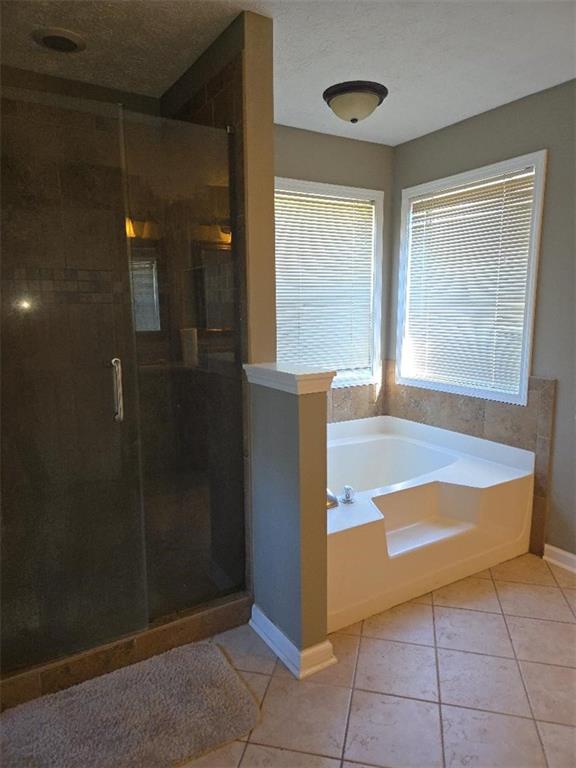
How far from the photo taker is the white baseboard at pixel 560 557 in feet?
8.13

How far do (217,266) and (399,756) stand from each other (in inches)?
72.2

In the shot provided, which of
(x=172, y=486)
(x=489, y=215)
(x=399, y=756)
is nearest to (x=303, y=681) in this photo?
(x=399, y=756)

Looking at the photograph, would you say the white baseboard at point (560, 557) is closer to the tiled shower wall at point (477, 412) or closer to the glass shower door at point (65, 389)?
Result: the tiled shower wall at point (477, 412)

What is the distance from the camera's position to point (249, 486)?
6.69 feet

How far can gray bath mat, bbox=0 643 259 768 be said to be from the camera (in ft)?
4.75

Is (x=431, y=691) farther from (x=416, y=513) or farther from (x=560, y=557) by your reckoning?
(x=560, y=557)

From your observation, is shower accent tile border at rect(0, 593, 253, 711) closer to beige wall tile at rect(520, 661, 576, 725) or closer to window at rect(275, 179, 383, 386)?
beige wall tile at rect(520, 661, 576, 725)

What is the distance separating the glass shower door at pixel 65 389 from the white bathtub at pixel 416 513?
90 centimetres

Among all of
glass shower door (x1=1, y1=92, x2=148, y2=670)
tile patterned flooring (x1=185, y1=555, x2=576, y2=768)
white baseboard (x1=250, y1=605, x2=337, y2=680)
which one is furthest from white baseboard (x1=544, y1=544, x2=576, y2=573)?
glass shower door (x1=1, y1=92, x2=148, y2=670)

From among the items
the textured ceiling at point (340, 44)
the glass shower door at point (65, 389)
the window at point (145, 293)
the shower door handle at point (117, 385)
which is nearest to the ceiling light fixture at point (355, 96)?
the textured ceiling at point (340, 44)

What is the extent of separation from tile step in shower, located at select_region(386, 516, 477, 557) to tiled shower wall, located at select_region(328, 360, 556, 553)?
1.68 feet

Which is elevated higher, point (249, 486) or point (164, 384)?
point (164, 384)

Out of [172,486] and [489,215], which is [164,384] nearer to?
[172,486]

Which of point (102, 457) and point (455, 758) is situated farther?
point (102, 457)
